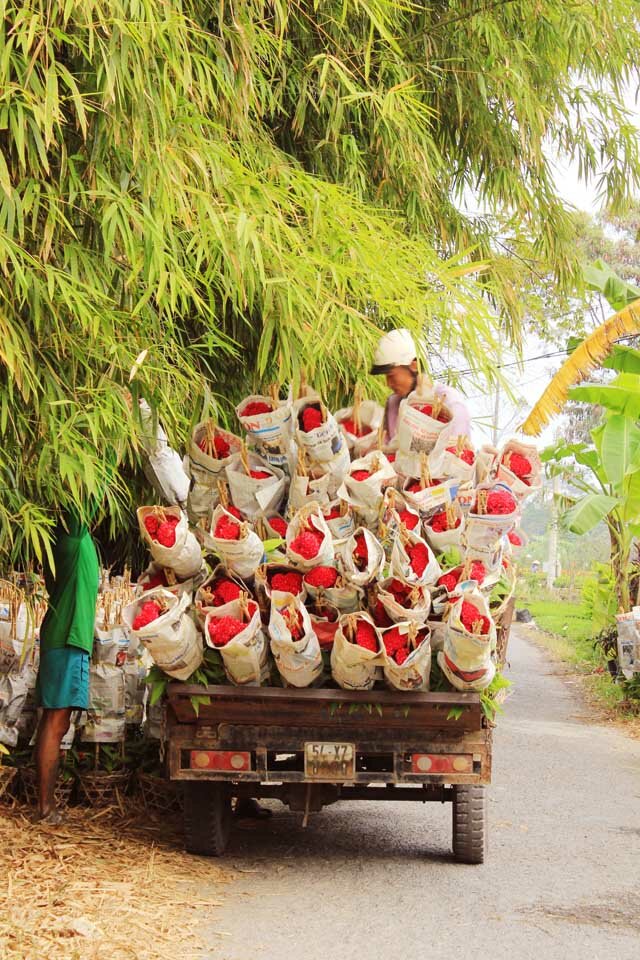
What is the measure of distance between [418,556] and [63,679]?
1.86m

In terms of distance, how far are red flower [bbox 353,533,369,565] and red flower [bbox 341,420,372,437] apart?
0.83m

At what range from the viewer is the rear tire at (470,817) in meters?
5.54

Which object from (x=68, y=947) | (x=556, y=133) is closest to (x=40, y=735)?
(x=68, y=947)

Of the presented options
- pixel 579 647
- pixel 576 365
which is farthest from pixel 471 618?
pixel 579 647

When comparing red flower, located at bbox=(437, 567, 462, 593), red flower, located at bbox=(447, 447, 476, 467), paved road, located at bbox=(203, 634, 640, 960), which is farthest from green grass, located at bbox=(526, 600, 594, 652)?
red flower, located at bbox=(437, 567, 462, 593)

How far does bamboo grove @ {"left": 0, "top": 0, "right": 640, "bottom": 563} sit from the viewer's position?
14.2ft

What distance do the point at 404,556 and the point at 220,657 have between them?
95 centimetres

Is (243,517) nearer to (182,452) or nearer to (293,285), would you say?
(182,452)

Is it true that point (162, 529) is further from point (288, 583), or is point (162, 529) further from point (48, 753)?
point (48, 753)

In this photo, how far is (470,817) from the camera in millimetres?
5543

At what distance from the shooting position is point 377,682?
17.3ft

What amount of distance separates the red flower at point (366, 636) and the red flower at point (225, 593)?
56 cm

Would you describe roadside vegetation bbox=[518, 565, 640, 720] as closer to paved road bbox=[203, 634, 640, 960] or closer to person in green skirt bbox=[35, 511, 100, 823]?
paved road bbox=[203, 634, 640, 960]

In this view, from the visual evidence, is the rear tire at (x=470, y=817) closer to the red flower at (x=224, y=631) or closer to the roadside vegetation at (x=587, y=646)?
the red flower at (x=224, y=631)
